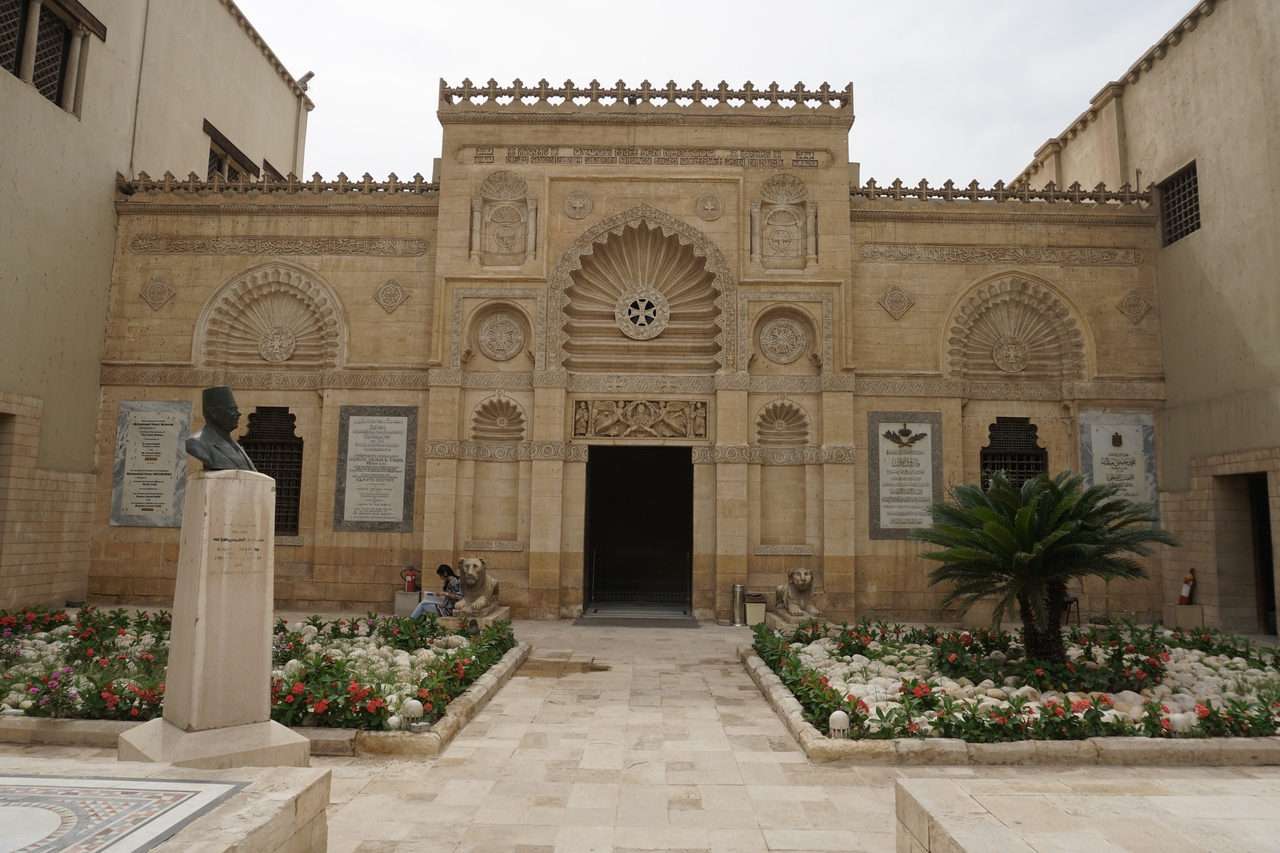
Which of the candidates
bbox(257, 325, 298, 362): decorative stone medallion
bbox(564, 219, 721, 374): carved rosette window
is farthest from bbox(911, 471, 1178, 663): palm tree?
bbox(257, 325, 298, 362): decorative stone medallion

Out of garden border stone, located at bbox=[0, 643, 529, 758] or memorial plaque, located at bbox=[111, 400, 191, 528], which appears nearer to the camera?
garden border stone, located at bbox=[0, 643, 529, 758]

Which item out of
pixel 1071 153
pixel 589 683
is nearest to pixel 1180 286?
pixel 1071 153

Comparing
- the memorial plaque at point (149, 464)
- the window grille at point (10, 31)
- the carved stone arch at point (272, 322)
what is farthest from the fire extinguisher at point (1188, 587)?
the window grille at point (10, 31)

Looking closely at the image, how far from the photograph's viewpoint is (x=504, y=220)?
1678cm

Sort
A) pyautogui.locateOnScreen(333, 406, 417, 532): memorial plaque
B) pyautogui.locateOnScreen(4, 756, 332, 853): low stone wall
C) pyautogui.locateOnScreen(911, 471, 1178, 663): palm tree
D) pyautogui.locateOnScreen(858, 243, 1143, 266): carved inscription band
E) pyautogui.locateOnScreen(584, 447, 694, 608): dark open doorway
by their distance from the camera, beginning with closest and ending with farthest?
pyautogui.locateOnScreen(4, 756, 332, 853): low stone wall < pyautogui.locateOnScreen(911, 471, 1178, 663): palm tree < pyautogui.locateOnScreen(333, 406, 417, 532): memorial plaque < pyautogui.locateOnScreen(858, 243, 1143, 266): carved inscription band < pyautogui.locateOnScreen(584, 447, 694, 608): dark open doorway

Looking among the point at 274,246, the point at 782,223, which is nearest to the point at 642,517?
the point at 782,223

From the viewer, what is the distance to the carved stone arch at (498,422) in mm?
16342

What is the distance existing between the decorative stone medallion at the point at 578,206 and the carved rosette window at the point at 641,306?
601 mm

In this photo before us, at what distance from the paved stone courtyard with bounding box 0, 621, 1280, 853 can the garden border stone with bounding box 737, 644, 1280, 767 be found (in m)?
0.11

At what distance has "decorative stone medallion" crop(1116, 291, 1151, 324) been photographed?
16.5 metres

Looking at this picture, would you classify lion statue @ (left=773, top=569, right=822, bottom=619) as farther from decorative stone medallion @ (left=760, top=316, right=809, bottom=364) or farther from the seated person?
the seated person

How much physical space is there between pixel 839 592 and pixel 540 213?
30.9 feet

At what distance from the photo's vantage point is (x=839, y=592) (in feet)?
51.1

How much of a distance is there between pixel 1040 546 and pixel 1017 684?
1.54m
